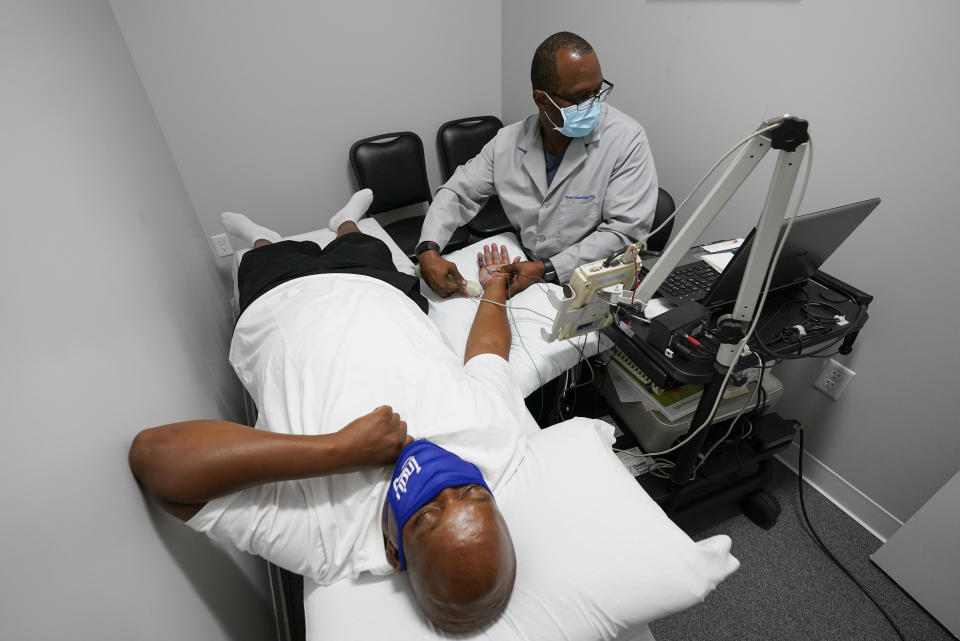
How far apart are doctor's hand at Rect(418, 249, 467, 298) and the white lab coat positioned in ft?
0.54

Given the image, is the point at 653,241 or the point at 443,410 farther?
the point at 653,241

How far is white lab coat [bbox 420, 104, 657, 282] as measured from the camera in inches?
58.2

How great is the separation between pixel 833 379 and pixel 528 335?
42.6 inches

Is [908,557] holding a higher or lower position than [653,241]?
lower

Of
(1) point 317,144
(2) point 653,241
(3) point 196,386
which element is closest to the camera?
(3) point 196,386

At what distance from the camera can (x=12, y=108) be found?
0.72m

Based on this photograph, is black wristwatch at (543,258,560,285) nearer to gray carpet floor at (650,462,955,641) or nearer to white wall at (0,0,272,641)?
gray carpet floor at (650,462,955,641)

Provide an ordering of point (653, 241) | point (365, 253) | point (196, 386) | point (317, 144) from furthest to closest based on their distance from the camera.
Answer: point (317, 144)
point (653, 241)
point (365, 253)
point (196, 386)

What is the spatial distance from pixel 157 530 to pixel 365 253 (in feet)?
3.03

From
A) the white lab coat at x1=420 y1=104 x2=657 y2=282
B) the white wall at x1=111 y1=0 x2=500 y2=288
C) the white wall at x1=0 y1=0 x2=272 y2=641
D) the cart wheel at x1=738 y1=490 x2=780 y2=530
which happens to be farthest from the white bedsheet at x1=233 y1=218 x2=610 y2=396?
the white wall at x1=111 y1=0 x2=500 y2=288

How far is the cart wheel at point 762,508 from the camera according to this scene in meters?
1.44

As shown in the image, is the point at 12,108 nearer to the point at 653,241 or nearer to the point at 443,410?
the point at 443,410

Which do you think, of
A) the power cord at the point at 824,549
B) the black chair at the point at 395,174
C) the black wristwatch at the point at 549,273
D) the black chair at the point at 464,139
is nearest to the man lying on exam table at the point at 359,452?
the black wristwatch at the point at 549,273

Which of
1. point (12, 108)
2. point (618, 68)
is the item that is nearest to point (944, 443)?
point (618, 68)
